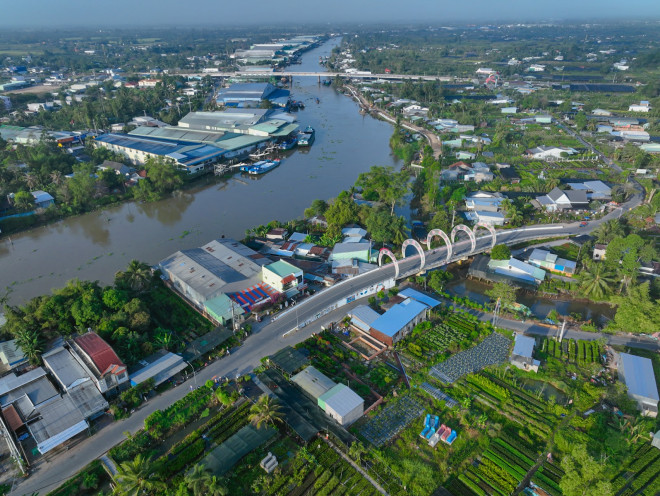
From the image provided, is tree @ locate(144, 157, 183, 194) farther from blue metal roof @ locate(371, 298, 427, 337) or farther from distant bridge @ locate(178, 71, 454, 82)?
distant bridge @ locate(178, 71, 454, 82)

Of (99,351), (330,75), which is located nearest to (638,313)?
(99,351)

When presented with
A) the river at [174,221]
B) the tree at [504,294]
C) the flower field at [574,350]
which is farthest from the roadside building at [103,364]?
the flower field at [574,350]

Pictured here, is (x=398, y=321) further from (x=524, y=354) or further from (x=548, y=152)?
(x=548, y=152)

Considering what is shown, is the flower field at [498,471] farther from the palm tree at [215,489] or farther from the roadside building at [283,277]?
the roadside building at [283,277]

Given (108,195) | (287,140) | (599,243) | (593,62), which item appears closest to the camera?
(599,243)

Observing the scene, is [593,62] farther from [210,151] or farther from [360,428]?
[360,428]

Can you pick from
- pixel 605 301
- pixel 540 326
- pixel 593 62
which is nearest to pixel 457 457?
pixel 540 326

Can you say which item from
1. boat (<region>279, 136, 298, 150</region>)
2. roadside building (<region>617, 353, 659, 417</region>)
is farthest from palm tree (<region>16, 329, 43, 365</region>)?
boat (<region>279, 136, 298, 150</region>)
